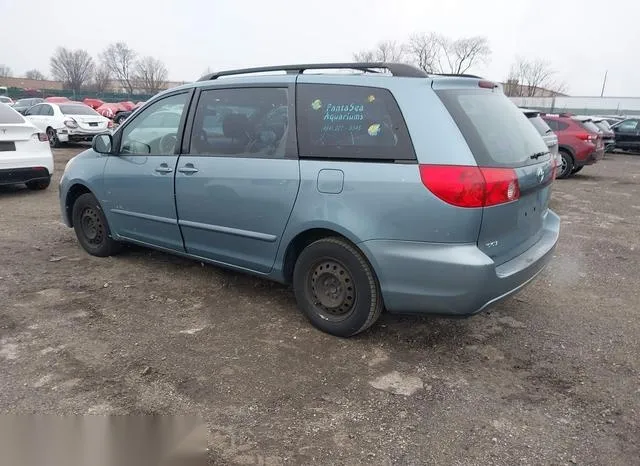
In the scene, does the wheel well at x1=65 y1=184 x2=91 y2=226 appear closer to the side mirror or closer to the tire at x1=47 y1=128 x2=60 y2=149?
the side mirror

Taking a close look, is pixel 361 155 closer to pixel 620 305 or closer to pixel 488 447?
pixel 488 447

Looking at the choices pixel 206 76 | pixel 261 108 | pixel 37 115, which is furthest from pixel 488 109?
pixel 37 115

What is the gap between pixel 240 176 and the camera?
3.78 meters

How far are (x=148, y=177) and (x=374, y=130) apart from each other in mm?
2198

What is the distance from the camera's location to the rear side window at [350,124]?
3176 mm

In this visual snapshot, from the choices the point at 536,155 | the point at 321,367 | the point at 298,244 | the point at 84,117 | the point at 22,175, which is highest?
the point at 536,155

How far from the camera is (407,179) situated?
10.0ft

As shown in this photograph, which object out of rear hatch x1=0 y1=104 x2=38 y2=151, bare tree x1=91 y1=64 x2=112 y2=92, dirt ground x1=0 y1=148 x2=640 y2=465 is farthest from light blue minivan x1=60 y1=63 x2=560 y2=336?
→ bare tree x1=91 y1=64 x2=112 y2=92

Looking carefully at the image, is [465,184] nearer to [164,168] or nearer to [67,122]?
[164,168]

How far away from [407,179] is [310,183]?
688 mm

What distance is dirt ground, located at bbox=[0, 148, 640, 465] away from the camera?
257 centimetres

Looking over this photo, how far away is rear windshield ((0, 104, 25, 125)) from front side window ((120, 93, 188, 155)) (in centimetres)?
419

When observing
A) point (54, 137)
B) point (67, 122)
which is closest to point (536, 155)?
point (67, 122)

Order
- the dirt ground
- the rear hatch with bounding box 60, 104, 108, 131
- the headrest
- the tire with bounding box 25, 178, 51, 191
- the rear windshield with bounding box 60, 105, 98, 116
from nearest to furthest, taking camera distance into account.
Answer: the dirt ground < the headrest < the tire with bounding box 25, 178, 51, 191 < the rear hatch with bounding box 60, 104, 108, 131 < the rear windshield with bounding box 60, 105, 98, 116
